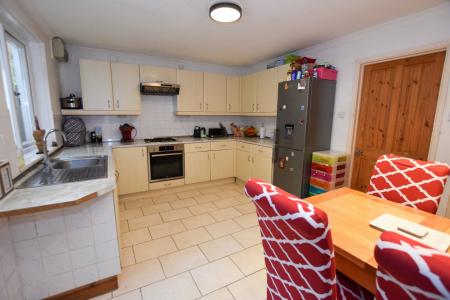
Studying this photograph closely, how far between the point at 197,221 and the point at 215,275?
0.93 m

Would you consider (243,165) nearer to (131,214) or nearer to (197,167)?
(197,167)

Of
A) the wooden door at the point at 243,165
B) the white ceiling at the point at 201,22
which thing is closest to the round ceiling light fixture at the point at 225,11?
the white ceiling at the point at 201,22

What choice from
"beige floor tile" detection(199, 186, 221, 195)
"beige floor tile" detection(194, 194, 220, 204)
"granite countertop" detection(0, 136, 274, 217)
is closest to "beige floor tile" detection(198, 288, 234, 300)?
"granite countertop" detection(0, 136, 274, 217)

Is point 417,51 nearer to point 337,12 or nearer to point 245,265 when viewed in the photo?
point 337,12

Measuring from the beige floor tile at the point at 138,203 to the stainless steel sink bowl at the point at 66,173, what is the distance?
1036 millimetres

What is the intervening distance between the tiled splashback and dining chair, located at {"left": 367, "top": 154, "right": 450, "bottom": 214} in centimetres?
245

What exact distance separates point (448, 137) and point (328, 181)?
44.8 inches

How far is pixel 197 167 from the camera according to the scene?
368cm

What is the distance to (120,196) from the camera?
10.6 feet

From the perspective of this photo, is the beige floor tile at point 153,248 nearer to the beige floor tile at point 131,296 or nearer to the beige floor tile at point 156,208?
the beige floor tile at point 131,296

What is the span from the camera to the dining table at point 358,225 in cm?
86

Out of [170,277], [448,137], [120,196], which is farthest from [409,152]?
[120,196]

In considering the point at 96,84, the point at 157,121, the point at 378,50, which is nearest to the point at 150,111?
the point at 157,121

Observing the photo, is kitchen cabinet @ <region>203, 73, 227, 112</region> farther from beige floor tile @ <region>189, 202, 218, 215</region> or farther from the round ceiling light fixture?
the round ceiling light fixture
